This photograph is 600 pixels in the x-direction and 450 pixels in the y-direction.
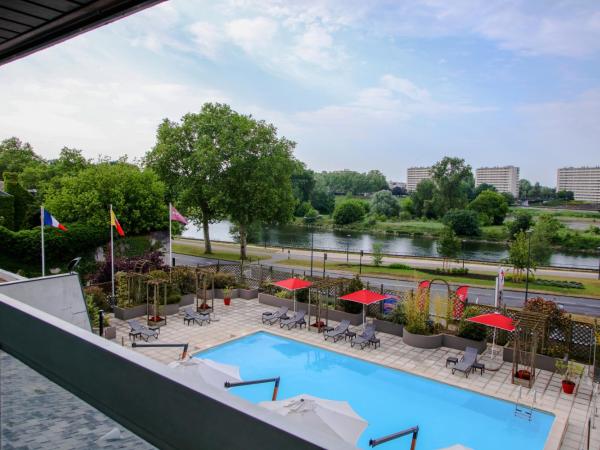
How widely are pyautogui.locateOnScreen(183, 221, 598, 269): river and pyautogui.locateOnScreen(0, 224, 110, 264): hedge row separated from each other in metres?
19.1

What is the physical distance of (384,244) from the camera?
56031mm

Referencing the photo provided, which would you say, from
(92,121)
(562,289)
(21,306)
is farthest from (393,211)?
(21,306)

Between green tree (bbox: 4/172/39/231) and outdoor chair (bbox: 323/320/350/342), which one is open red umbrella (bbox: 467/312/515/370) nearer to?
outdoor chair (bbox: 323/320/350/342)

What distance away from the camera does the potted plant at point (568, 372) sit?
37.0 ft

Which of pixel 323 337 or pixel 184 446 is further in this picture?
pixel 323 337

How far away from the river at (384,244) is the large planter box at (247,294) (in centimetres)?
2508

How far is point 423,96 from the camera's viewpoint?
77.3m

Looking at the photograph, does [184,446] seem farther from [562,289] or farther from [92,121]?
[92,121]

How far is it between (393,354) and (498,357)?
3.26 m

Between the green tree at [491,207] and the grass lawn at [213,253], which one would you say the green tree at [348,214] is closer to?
the green tree at [491,207]

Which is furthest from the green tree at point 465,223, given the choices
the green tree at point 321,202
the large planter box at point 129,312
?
the large planter box at point 129,312

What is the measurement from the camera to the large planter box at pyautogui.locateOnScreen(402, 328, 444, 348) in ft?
46.9

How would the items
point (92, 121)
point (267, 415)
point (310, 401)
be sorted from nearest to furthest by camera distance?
point (267, 415) < point (310, 401) < point (92, 121)

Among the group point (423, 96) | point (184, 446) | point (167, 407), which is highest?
point (423, 96)
